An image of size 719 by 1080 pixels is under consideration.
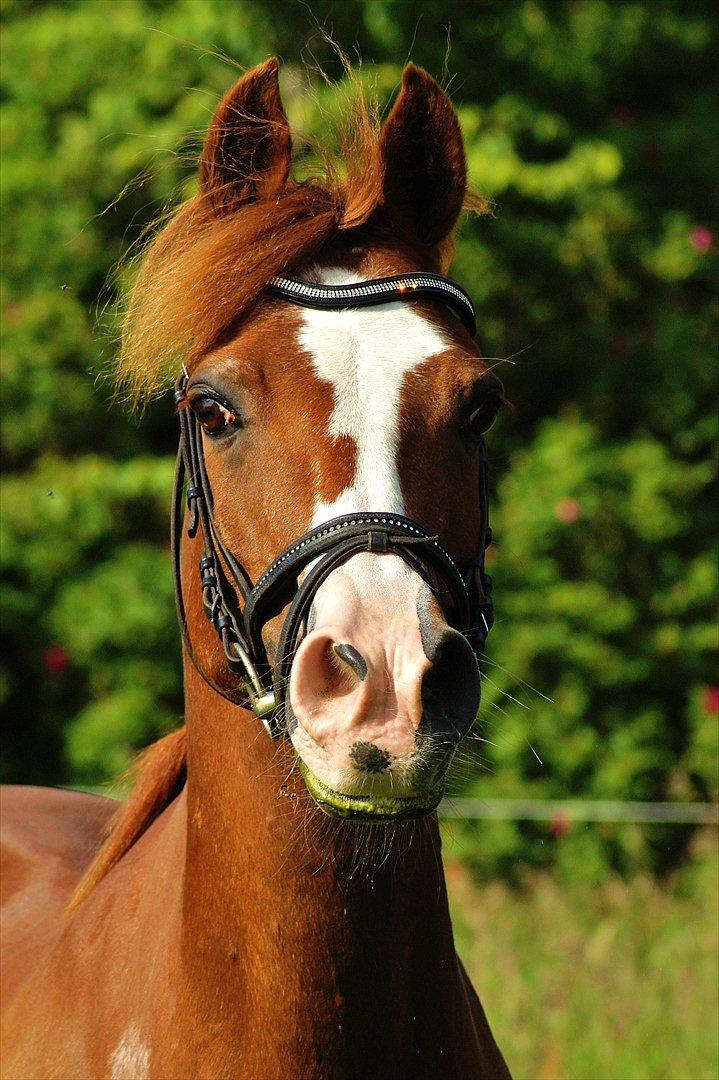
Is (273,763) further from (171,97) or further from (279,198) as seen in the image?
(171,97)

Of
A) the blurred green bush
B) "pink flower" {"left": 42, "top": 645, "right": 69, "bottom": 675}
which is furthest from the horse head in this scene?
"pink flower" {"left": 42, "top": 645, "right": 69, "bottom": 675}

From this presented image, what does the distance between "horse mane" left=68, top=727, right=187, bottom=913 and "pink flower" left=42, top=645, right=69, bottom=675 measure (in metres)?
4.31

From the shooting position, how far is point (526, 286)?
7.25 metres

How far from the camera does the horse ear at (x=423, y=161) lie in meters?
2.45

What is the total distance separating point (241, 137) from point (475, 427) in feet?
2.39

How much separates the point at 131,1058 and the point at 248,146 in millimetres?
1667

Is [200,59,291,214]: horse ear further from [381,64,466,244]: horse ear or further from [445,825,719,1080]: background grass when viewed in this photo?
[445,825,719,1080]: background grass

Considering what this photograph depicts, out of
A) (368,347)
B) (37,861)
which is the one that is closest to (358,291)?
(368,347)

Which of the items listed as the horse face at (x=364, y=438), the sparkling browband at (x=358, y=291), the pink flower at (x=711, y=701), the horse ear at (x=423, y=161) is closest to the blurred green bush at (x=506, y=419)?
the pink flower at (x=711, y=701)

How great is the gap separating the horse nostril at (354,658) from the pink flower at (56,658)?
5.38 metres

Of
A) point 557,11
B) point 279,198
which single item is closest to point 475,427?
point 279,198

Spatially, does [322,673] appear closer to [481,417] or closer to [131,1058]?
[481,417]

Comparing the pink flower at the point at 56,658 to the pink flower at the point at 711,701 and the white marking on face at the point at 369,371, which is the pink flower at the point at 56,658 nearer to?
the pink flower at the point at 711,701

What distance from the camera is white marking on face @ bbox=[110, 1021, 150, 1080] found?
2100mm
